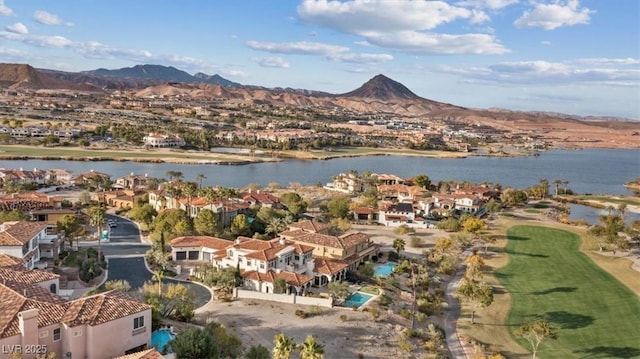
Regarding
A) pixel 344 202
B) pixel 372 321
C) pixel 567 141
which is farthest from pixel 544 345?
pixel 567 141

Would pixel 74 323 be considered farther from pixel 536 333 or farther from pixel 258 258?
pixel 536 333

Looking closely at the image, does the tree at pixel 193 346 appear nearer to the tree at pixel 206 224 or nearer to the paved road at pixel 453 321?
the paved road at pixel 453 321

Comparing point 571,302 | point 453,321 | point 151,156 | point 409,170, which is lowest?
point 151,156

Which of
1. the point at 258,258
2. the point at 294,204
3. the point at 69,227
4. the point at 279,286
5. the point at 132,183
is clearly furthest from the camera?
the point at 132,183

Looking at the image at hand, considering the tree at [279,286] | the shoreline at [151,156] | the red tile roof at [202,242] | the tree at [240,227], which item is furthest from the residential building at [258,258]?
the shoreline at [151,156]

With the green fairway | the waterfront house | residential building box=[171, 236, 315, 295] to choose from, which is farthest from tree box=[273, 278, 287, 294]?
the green fairway

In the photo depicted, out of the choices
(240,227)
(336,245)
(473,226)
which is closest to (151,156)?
(240,227)

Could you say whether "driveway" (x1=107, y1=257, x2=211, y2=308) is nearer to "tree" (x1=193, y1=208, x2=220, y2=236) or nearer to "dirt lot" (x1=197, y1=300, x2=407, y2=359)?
"dirt lot" (x1=197, y1=300, x2=407, y2=359)
